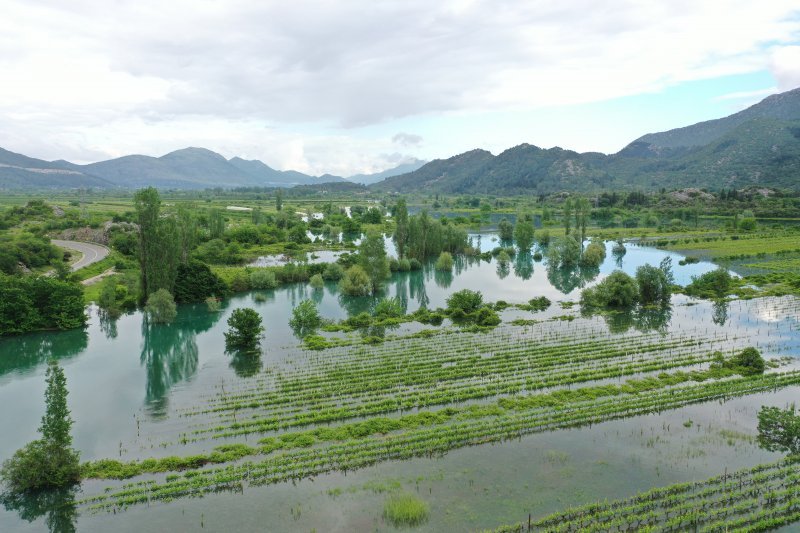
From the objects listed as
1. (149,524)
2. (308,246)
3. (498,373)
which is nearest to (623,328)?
(498,373)

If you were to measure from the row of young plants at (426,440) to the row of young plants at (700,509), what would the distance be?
635cm

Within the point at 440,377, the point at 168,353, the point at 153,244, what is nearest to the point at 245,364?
the point at 168,353

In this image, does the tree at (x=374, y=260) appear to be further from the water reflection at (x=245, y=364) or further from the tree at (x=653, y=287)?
the tree at (x=653, y=287)

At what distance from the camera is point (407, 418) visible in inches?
1105

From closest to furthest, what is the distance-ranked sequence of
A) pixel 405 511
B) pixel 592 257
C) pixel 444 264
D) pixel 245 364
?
pixel 405 511, pixel 245 364, pixel 444 264, pixel 592 257

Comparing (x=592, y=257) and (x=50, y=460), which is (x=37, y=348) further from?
(x=592, y=257)

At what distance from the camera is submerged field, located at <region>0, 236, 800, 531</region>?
21016 millimetres

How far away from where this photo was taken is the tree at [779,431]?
24.6 meters

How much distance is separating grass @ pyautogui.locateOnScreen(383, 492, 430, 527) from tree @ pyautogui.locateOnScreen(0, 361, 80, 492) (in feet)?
45.0

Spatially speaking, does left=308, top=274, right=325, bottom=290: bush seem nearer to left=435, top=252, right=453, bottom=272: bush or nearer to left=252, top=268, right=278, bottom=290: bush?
left=252, top=268, right=278, bottom=290: bush

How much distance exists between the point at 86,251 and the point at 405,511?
264 feet

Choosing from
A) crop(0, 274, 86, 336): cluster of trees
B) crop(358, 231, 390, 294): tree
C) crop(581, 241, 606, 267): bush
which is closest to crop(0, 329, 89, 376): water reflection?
crop(0, 274, 86, 336): cluster of trees

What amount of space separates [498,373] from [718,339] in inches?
766

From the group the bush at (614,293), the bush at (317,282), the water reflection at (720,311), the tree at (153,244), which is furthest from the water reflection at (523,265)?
the tree at (153,244)
